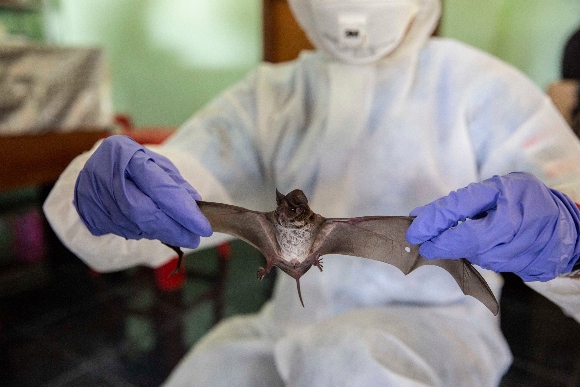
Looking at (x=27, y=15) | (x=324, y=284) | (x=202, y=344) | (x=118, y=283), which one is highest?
(x=27, y=15)

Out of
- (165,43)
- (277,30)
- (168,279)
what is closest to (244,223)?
(168,279)

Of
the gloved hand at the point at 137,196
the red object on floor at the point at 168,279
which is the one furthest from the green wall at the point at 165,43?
the gloved hand at the point at 137,196

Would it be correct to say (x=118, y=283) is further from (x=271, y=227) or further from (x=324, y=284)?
(x=271, y=227)

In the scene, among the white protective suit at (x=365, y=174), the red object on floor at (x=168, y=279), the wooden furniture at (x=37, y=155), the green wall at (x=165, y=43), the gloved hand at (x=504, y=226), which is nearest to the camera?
the gloved hand at (x=504, y=226)

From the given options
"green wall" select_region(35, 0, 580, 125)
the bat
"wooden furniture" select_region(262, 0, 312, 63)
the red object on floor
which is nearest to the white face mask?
the bat

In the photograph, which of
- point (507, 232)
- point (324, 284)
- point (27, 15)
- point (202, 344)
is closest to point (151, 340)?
point (202, 344)

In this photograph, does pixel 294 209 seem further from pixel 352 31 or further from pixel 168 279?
pixel 168 279

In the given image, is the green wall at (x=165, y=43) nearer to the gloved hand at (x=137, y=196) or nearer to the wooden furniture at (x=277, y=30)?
the wooden furniture at (x=277, y=30)
